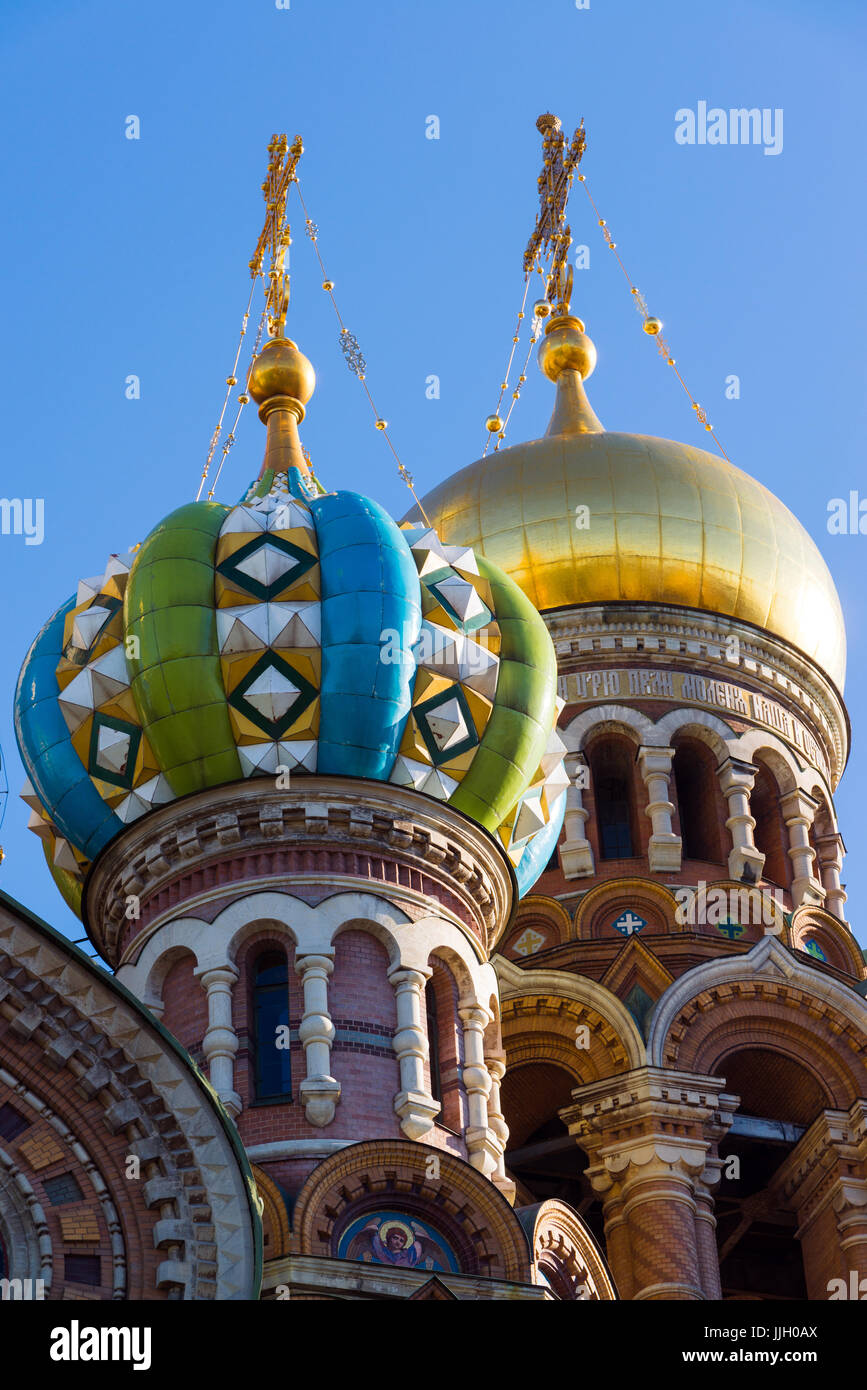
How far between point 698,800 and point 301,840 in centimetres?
759

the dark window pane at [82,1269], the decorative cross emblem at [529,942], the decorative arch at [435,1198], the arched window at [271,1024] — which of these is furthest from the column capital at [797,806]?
the dark window pane at [82,1269]

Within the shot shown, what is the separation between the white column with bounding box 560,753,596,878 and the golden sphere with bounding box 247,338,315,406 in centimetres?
426

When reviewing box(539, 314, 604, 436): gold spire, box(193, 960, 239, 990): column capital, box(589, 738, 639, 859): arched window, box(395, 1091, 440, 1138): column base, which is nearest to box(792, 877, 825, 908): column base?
box(589, 738, 639, 859): arched window

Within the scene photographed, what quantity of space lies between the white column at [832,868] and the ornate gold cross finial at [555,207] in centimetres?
712

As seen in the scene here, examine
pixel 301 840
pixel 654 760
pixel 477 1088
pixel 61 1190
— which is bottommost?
pixel 61 1190

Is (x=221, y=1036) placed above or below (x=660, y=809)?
below

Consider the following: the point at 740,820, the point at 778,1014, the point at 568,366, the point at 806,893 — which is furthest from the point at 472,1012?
the point at 568,366

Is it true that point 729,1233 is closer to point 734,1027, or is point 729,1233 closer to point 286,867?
point 734,1027

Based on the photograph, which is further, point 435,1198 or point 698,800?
point 698,800

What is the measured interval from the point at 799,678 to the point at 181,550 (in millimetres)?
8502

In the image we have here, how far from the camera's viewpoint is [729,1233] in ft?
79.7

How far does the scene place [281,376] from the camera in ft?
78.7

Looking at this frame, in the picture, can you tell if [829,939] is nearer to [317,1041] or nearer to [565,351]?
[565,351]
